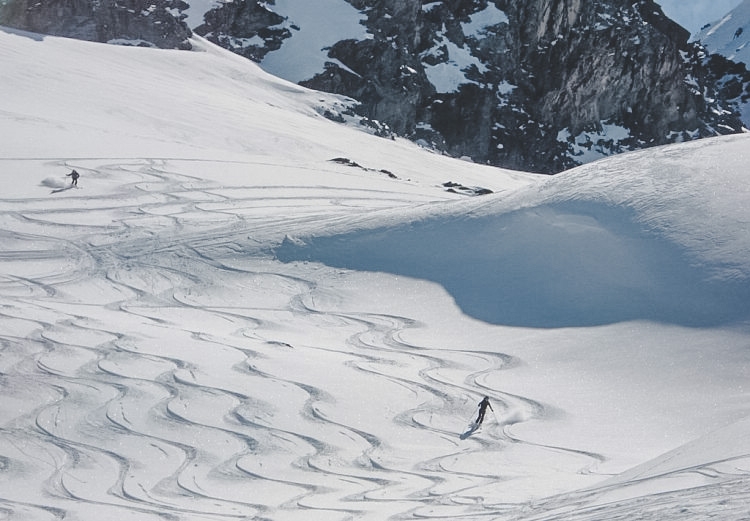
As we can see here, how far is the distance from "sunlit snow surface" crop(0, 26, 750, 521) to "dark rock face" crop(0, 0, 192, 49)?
42500 mm

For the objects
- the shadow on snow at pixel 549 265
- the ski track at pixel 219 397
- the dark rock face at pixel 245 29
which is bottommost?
the ski track at pixel 219 397

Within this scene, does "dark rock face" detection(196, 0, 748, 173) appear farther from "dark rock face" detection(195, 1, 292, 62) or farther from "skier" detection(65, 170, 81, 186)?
"skier" detection(65, 170, 81, 186)

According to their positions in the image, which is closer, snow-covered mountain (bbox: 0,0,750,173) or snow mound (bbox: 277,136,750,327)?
snow mound (bbox: 277,136,750,327)

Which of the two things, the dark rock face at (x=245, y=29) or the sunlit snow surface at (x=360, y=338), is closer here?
the sunlit snow surface at (x=360, y=338)

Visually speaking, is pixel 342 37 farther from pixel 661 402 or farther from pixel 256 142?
pixel 661 402

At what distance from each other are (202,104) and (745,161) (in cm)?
3374

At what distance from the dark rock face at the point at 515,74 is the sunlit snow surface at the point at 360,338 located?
61.0 metres

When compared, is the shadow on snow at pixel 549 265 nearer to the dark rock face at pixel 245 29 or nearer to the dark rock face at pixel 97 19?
the dark rock face at pixel 97 19

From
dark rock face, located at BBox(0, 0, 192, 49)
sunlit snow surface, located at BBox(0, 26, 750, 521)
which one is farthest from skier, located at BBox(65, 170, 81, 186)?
dark rock face, located at BBox(0, 0, 192, 49)

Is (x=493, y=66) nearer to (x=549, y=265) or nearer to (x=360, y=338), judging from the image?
(x=549, y=265)

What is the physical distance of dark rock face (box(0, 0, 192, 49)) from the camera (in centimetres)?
8188

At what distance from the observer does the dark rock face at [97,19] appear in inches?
3223

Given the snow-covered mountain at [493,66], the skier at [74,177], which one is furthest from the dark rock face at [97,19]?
the skier at [74,177]

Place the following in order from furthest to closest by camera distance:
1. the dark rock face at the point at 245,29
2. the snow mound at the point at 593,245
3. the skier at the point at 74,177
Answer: the dark rock face at the point at 245,29 < the skier at the point at 74,177 < the snow mound at the point at 593,245
